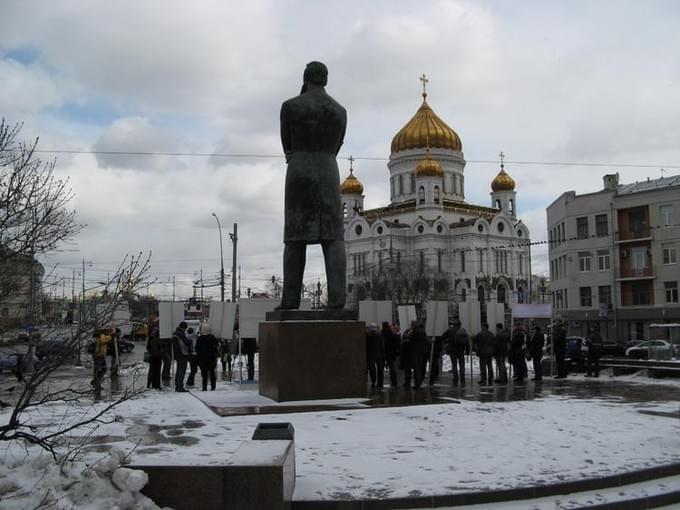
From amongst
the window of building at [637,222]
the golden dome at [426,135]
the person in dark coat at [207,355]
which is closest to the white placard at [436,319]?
the person in dark coat at [207,355]

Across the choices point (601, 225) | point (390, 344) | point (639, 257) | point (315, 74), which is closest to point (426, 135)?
point (601, 225)

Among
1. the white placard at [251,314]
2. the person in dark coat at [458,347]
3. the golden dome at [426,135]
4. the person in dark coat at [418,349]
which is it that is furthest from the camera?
the golden dome at [426,135]

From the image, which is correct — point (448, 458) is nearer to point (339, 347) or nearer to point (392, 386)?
point (339, 347)

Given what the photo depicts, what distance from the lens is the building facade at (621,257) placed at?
4691 cm

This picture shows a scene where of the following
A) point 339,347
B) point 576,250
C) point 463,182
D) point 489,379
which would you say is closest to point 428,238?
point 463,182

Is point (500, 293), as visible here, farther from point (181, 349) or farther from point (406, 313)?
point (181, 349)

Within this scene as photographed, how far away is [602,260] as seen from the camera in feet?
164

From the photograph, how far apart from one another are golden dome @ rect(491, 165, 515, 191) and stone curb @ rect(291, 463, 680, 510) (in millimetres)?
93520

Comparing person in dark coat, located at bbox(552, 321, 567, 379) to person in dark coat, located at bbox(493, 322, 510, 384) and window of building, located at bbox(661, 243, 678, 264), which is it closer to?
person in dark coat, located at bbox(493, 322, 510, 384)

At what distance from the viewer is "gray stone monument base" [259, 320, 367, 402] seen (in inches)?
451

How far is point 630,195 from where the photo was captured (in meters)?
48.6

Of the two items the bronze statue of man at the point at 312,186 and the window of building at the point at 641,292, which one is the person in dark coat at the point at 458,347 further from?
the window of building at the point at 641,292

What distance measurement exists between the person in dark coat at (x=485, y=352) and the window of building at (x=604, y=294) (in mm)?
34902

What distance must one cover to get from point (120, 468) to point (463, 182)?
297 feet
